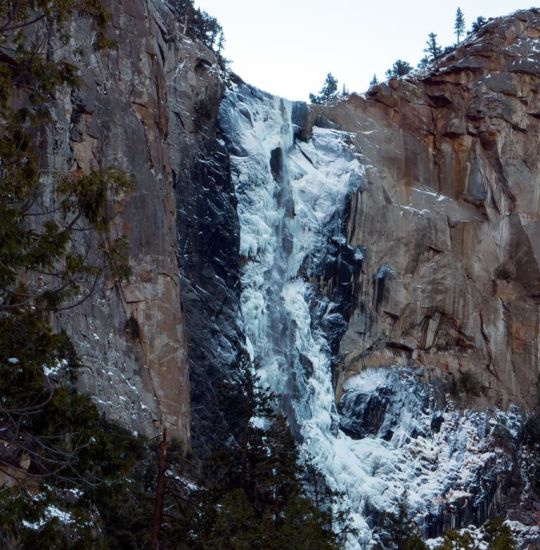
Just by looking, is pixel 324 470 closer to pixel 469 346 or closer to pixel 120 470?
pixel 469 346

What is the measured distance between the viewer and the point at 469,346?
157ft

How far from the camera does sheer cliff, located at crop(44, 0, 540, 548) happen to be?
32938 mm

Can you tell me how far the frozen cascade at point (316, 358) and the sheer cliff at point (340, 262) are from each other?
0.29 feet

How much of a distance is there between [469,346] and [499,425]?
4.11m

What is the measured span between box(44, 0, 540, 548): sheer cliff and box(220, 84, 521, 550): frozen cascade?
9cm

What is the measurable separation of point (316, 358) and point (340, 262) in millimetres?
4845

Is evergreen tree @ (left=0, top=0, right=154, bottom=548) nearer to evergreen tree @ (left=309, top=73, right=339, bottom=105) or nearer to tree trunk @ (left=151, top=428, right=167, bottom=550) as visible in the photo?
tree trunk @ (left=151, top=428, right=167, bottom=550)

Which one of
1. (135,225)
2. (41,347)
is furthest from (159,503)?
(135,225)

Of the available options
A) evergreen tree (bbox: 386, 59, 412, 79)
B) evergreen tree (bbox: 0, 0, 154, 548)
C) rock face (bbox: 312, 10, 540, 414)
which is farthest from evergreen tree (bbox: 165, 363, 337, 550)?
evergreen tree (bbox: 386, 59, 412, 79)

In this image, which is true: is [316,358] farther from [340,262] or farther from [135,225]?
[135,225]

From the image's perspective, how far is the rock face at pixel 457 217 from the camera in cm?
4681

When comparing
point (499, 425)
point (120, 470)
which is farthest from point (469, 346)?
point (120, 470)

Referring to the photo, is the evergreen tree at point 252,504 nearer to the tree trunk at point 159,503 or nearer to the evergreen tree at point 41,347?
the tree trunk at point 159,503

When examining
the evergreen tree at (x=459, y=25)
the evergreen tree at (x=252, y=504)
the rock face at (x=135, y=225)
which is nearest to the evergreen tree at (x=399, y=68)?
the evergreen tree at (x=459, y=25)
